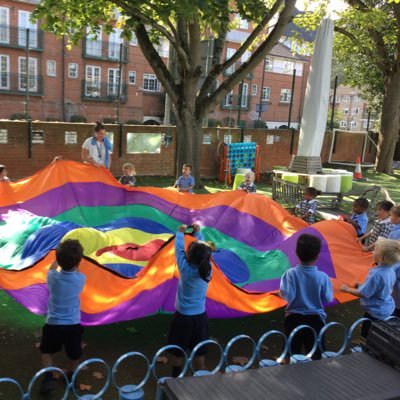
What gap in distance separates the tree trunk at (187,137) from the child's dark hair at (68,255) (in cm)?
876

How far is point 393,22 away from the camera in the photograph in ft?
58.9

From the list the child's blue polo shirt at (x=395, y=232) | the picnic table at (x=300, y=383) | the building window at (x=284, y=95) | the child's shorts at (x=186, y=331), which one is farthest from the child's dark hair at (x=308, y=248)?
the building window at (x=284, y=95)

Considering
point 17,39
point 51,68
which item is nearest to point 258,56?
point 51,68

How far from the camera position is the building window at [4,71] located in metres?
26.3

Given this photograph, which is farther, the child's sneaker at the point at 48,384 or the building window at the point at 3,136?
the building window at the point at 3,136

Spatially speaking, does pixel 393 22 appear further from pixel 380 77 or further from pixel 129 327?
pixel 129 327

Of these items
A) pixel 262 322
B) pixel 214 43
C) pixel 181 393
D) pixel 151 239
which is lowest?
pixel 262 322

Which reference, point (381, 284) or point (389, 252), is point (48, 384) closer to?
point (381, 284)

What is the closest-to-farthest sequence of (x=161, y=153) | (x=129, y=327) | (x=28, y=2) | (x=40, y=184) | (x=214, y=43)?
(x=129, y=327)
(x=40, y=184)
(x=214, y=43)
(x=161, y=153)
(x=28, y=2)

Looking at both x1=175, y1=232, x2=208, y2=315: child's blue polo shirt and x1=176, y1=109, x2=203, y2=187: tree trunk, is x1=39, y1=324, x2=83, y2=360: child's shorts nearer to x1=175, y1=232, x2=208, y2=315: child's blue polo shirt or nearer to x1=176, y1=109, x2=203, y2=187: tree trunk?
x1=175, y1=232, x2=208, y2=315: child's blue polo shirt

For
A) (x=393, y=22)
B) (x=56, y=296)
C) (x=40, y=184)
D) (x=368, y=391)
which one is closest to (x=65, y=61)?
(x=393, y=22)

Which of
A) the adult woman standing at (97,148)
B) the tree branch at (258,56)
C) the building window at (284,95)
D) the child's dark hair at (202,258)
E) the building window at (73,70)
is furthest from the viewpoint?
the building window at (284,95)

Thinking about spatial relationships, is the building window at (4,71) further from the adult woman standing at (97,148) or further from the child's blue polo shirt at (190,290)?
the child's blue polo shirt at (190,290)

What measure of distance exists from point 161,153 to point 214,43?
414 centimetres
